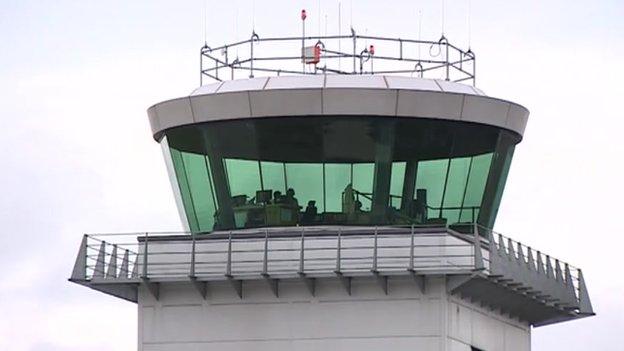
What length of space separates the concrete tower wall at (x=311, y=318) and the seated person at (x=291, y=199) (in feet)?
5.91

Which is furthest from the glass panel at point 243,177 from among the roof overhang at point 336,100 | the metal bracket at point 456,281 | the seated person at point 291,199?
the metal bracket at point 456,281

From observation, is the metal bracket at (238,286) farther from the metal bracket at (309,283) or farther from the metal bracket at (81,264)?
the metal bracket at (81,264)

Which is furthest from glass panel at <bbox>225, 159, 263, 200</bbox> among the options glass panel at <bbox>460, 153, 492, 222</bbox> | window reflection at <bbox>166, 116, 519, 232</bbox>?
glass panel at <bbox>460, 153, 492, 222</bbox>

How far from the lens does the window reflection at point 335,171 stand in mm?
60688

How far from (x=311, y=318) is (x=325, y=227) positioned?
2072 millimetres

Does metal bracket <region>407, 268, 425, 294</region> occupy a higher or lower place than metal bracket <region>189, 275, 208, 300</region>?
lower

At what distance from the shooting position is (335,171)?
6084 centimetres

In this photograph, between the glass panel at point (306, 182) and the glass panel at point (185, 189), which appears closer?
the glass panel at point (306, 182)

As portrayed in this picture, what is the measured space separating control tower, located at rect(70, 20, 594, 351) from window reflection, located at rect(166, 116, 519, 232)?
32 mm

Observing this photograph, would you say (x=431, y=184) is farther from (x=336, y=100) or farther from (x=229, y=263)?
(x=229, y=263)

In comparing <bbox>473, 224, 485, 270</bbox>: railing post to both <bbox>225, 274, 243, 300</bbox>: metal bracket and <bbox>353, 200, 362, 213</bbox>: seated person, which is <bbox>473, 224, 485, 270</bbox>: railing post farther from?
<bbox>225, 274, 243, 300</bbox>: metal bracket

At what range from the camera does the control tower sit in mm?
59750

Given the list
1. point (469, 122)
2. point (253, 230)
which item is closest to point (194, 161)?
point (253, 230)

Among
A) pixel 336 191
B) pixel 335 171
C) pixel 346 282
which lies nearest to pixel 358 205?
pixel 336 191
